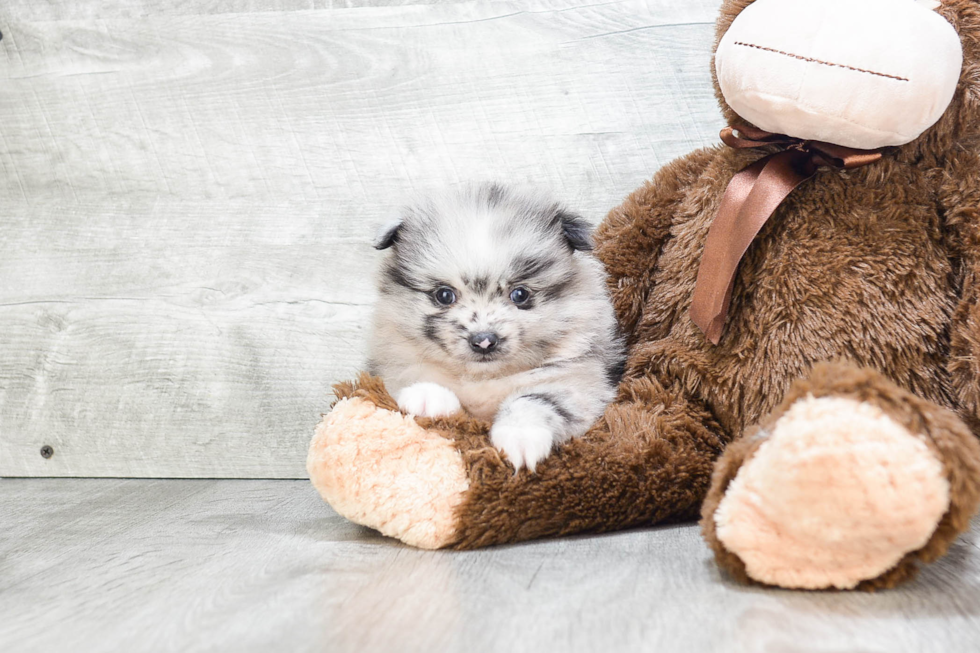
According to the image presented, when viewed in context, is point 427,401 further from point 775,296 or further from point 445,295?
point 775,296

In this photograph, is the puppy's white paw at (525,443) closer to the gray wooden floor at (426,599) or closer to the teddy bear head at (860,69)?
the gray wooden floor at (426,599)

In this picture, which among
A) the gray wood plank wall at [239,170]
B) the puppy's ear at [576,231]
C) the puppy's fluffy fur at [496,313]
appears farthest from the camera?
the gray wood plank wall at [239,170]

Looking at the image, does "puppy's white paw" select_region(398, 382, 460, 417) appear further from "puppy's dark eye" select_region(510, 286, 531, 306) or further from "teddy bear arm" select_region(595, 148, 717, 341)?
"teddy bear arm" select_region(595, 148, 717, 341)

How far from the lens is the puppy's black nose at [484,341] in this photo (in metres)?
1.53

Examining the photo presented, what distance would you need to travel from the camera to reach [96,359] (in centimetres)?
232

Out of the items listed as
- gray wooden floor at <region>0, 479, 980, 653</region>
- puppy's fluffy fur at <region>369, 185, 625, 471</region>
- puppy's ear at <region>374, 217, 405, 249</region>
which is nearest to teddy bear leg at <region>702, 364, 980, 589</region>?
gray wooden floor at <region>0, 479, 980, 653</region>

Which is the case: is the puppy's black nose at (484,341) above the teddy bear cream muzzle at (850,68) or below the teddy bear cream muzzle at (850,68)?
below

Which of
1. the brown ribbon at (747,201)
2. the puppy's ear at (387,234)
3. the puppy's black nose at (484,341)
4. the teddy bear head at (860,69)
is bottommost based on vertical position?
the puppy's black nose at (484,341)

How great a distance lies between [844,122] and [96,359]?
1.96m

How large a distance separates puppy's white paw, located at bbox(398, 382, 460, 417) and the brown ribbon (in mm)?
472

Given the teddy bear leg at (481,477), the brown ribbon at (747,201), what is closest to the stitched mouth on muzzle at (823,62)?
the brown ribbon at (747,201)

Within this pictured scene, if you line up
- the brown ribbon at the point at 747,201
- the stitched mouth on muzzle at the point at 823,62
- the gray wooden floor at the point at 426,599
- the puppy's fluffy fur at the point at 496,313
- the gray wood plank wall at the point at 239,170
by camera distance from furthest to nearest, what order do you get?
the gray wood plank wall at the point at 239,170 < the puppy's fluffy fur at the point at 496,313 < the brown ribbon at the point at 747,201 < the stitched mouth on muzzle at the point at 823,62 < the gray wooden floor at the point at 426,599

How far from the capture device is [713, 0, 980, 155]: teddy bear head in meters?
1.30

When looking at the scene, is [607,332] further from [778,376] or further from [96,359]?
[96,359]
